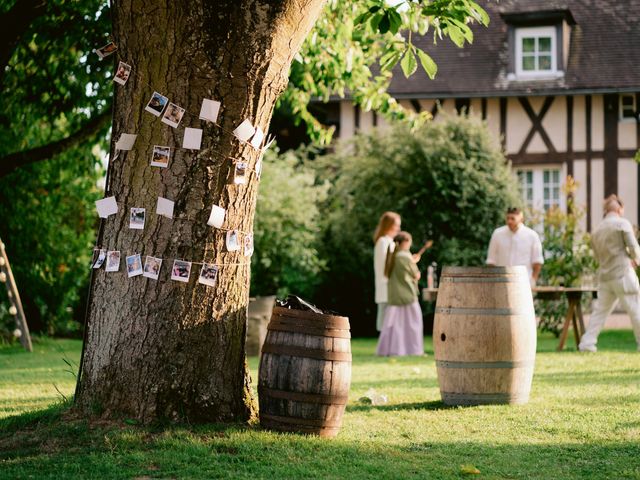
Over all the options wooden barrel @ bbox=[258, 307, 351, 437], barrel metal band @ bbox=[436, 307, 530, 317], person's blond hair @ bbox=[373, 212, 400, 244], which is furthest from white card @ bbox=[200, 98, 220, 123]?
person's blond hair @ bbox=[373, 212, 400, 244]

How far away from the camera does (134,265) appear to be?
6238mm

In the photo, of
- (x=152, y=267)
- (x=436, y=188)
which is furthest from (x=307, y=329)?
(x=436, y=188)

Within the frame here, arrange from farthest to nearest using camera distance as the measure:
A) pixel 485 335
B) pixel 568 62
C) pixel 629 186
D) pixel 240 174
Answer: pixel 568 62 < pixel 629 186 < pixel 485 335 < pixel 240 174

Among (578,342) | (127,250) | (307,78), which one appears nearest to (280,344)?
(127,250)

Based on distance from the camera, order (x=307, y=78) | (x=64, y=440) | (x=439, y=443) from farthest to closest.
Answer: (x=307, y=78), (x=439, y=443), (x=64, y=440)

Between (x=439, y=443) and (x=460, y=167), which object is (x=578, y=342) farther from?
(x=439, y=443)

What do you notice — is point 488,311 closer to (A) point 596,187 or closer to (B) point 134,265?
(B) point 134,265

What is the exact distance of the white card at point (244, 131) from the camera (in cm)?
636

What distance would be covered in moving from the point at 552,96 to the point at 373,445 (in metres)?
18.5

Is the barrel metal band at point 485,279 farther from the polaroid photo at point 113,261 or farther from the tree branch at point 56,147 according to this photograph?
the tree branch at point 56,147

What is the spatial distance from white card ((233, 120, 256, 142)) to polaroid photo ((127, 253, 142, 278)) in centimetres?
98

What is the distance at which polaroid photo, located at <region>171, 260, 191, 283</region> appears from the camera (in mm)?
6230

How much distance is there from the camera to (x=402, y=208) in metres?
20.9

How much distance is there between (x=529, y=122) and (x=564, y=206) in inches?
83.8
